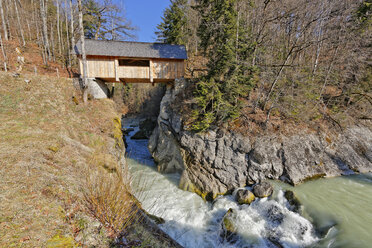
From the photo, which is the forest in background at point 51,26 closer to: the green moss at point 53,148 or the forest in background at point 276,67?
the forest in background at point 276,67

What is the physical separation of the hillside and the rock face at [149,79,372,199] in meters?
4.81

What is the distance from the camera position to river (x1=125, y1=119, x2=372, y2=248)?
5.33 meters

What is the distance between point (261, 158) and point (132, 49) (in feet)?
41.5

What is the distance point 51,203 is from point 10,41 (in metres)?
22.7

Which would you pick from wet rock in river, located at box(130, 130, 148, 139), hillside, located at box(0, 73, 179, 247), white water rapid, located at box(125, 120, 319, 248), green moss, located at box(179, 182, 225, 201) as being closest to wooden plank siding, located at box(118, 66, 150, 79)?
hillside, located at box(0, 73, 179, 247)

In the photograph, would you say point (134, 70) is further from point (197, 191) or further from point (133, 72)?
point (197, 191)

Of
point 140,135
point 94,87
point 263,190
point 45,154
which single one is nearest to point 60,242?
point 45,154

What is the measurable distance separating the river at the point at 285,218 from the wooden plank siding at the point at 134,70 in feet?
30.2

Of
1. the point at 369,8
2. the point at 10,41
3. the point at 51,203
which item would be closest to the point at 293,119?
the point at 369,8

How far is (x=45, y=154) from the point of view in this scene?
553cm

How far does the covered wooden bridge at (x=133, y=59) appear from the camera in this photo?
11547 millimetres

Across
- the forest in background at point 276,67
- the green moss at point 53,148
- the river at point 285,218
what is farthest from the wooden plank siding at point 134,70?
the river at point 285,218

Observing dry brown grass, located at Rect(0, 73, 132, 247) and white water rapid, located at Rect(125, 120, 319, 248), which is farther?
white water rapid, located at Rect(125, 120, 319, 248)

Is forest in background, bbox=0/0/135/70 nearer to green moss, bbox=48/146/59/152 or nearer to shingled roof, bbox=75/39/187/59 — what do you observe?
shingled roof, bbox=75/39/187/59
